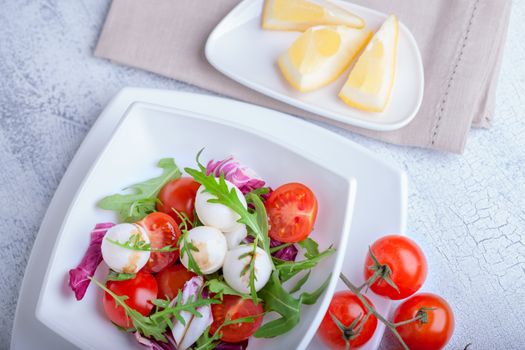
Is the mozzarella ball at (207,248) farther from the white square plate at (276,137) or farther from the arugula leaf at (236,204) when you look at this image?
the white square plate at (276,137)

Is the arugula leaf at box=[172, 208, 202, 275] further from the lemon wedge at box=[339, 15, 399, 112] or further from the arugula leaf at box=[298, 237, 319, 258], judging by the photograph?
the lemon wedge at box=[339, 15, 399, 112]

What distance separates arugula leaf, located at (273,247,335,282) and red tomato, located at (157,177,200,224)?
0.53ft

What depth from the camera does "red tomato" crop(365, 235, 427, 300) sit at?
91cm

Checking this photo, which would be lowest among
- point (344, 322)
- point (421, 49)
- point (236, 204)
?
point (344, 322)

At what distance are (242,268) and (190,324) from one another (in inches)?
4.1

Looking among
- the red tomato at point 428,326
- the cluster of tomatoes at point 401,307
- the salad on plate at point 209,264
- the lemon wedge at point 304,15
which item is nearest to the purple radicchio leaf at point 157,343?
the salad on plate at point 209,264

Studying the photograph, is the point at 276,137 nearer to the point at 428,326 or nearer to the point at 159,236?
the point at 159,236

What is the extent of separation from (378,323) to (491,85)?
0.46 m

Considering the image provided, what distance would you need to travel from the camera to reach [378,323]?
92 centimetres

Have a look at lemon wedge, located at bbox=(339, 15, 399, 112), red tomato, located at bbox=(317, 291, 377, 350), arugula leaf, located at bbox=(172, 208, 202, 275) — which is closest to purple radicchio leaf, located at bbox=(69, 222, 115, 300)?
arugula leaf, located at bbox=(172, 208, 202, 275)

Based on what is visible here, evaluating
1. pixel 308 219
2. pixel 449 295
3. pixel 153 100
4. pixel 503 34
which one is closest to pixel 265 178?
pixel 308 219

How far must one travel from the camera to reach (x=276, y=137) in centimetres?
93

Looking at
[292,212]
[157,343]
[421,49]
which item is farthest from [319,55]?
[157,343]

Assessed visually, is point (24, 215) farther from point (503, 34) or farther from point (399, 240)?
point (503, 34)
